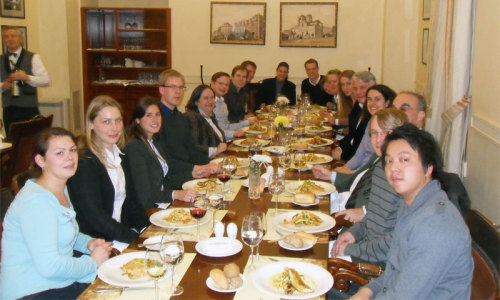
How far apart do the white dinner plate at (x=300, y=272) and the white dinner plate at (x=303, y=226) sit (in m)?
0.39

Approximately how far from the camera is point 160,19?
8852mm

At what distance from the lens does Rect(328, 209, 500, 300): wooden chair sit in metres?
1.60

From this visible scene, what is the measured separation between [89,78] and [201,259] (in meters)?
7.62

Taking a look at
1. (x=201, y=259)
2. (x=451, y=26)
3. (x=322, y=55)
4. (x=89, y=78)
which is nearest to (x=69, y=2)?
(x=89, y=78)

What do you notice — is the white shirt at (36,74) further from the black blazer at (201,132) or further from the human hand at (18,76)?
the black blazer at (201,132)

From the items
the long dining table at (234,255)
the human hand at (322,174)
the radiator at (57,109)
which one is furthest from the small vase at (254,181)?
the radiator at (57,109)

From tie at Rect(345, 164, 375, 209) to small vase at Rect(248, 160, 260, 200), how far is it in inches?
22.6

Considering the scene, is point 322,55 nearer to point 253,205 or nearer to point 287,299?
point 253,205

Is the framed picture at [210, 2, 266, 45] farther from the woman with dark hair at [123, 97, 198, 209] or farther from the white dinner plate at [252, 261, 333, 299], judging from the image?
the white dinner plate at [252, 261, 333, 299]

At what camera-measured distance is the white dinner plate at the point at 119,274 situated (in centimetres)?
170

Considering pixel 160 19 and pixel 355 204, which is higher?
pixel 160 19

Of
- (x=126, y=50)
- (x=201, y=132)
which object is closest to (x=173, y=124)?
(x=201, y=132)

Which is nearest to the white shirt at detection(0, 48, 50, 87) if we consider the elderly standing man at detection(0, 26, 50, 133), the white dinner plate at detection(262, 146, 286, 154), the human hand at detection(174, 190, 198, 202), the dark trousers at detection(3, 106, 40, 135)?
the elderly standing man at detection(0, 26, 50, 133)

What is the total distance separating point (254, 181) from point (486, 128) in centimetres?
168
